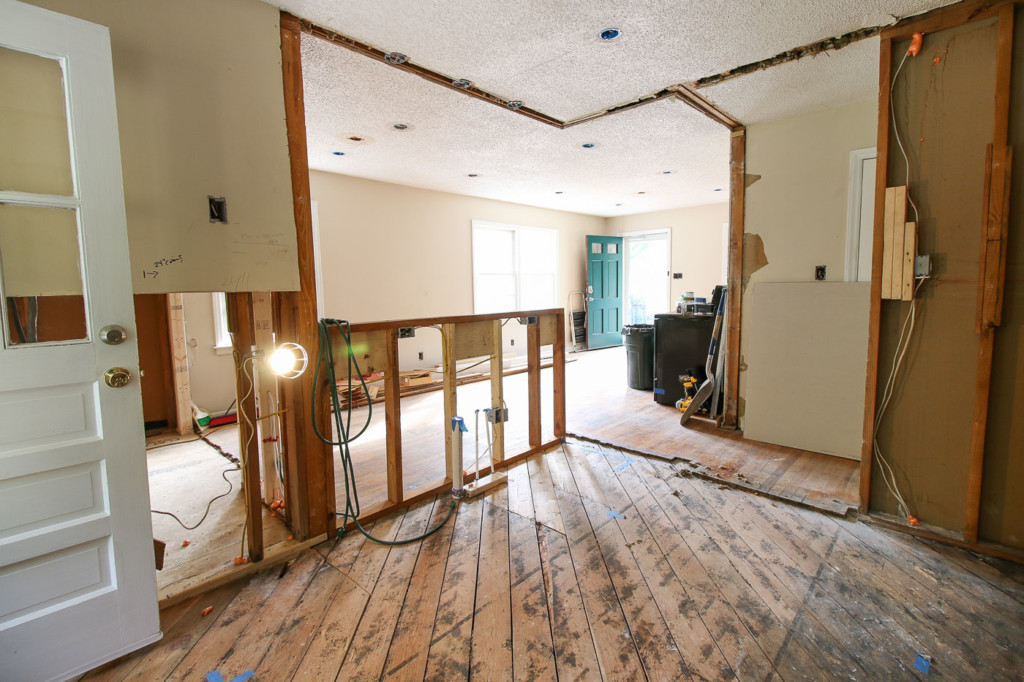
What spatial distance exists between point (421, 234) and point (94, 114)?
474 centimetres

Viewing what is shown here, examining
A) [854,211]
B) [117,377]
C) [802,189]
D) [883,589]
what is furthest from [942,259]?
[117,377]

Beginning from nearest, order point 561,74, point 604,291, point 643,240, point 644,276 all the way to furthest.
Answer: point 561,74 < point 604,291 < point 643,240 < point 644,276

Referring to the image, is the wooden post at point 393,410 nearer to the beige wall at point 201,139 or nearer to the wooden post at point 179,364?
the beige wall at point 201,139

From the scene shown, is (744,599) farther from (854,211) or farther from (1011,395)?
(854,211)

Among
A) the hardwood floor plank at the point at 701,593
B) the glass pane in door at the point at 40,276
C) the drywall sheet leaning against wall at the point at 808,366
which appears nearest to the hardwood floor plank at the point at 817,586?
the hardwood floor plank at the point at 701,593

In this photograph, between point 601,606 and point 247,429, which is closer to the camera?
point 601,606

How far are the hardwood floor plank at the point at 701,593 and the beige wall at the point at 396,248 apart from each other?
3.99m

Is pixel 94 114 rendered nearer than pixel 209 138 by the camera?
Yes

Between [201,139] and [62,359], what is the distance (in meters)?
0.95

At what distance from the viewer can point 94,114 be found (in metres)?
1.42

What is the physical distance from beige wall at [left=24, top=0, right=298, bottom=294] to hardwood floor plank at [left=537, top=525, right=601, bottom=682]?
1.71 m

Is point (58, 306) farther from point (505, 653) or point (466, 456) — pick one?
point (466, 456)

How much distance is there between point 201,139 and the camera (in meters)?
1.82

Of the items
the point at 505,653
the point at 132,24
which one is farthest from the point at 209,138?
the point at 505,653
